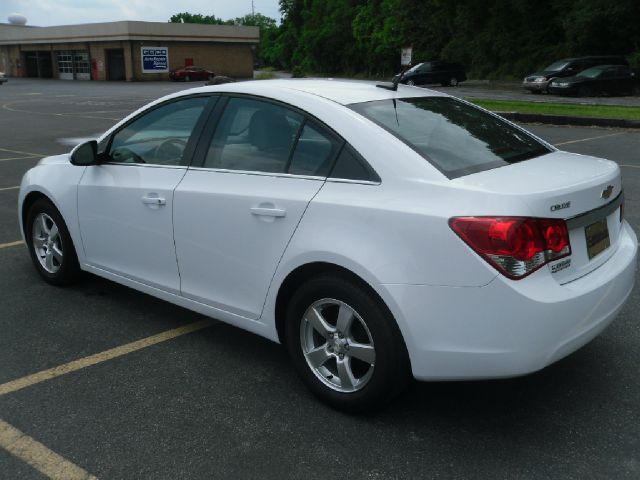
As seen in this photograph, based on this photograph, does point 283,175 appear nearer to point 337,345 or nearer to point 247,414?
point 337,345

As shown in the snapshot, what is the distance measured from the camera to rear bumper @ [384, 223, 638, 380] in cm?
273

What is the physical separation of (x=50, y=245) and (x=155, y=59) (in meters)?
60.3

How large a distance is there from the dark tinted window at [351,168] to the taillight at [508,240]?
53 cm

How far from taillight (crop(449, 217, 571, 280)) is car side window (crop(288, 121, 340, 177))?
80 cm

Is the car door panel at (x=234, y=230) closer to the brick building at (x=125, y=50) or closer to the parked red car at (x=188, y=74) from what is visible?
the parked red car at (x=188, y=74)

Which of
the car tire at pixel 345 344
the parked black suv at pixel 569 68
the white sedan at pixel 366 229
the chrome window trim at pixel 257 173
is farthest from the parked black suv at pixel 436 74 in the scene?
the car tire at pixel 345 344

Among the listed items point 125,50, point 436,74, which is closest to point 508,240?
point 436,74

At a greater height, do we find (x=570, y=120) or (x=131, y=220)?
(x=131, y=220)

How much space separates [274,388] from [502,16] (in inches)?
1764

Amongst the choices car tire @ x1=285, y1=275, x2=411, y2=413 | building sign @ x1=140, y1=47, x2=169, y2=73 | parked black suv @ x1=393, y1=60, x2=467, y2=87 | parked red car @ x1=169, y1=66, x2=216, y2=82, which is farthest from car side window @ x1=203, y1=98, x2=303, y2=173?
building sign @ x1=140, y1=47, x2=169, y2=73

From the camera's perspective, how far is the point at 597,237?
3.17 metres

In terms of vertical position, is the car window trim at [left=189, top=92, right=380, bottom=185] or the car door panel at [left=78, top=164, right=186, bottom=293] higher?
the car window trim at [left=189, top=92, right=380, bottom=185]

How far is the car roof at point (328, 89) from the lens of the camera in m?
3.59

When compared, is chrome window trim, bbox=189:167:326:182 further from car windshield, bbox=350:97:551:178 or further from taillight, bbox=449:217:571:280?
taillight, bbox=449:217:571:280
